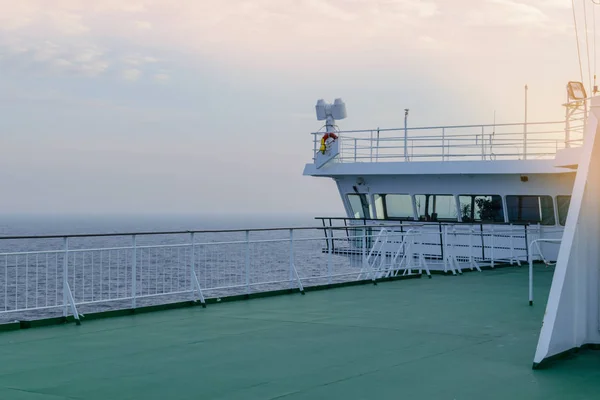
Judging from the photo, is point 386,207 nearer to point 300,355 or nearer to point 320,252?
point 320,252

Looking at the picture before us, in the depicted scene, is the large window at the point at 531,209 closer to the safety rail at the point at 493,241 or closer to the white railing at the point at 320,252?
the safety rail at the point at 493,241

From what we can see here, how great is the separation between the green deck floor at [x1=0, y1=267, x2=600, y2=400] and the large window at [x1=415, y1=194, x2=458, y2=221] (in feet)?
39.2

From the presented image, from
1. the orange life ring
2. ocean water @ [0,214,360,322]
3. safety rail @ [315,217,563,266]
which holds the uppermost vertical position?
the orange life ring

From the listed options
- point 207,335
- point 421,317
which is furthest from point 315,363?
point 421,317

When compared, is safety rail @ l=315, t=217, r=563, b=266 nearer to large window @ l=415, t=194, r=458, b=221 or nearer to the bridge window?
the bridge window

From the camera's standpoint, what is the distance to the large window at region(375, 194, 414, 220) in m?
25.7

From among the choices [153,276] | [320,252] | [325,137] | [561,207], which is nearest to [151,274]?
[153,276]

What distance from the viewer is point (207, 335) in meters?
9.68

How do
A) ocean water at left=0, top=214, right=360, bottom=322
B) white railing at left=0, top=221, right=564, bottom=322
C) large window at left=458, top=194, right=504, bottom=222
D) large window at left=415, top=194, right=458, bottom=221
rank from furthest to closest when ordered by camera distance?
large window at left=415, top=194, right=458, bottom=221 → large window at left=458, top=194, right=504, bottom=222 → ocean water at left=0, top=214, right=360, bottom=322 → white railing at left=0, top=221, right=564, bottom=322

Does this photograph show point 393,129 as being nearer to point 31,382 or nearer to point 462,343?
point 462,343

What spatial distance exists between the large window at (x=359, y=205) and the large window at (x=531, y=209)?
5.07 metres

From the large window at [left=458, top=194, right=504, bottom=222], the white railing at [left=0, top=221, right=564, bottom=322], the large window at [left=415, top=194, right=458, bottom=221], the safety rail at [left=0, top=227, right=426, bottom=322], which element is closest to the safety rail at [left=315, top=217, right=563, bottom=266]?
the white railing at [left=0, top=221, right=564, bottom=322]

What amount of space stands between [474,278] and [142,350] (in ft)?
34.2

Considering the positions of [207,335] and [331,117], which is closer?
[207,335]
